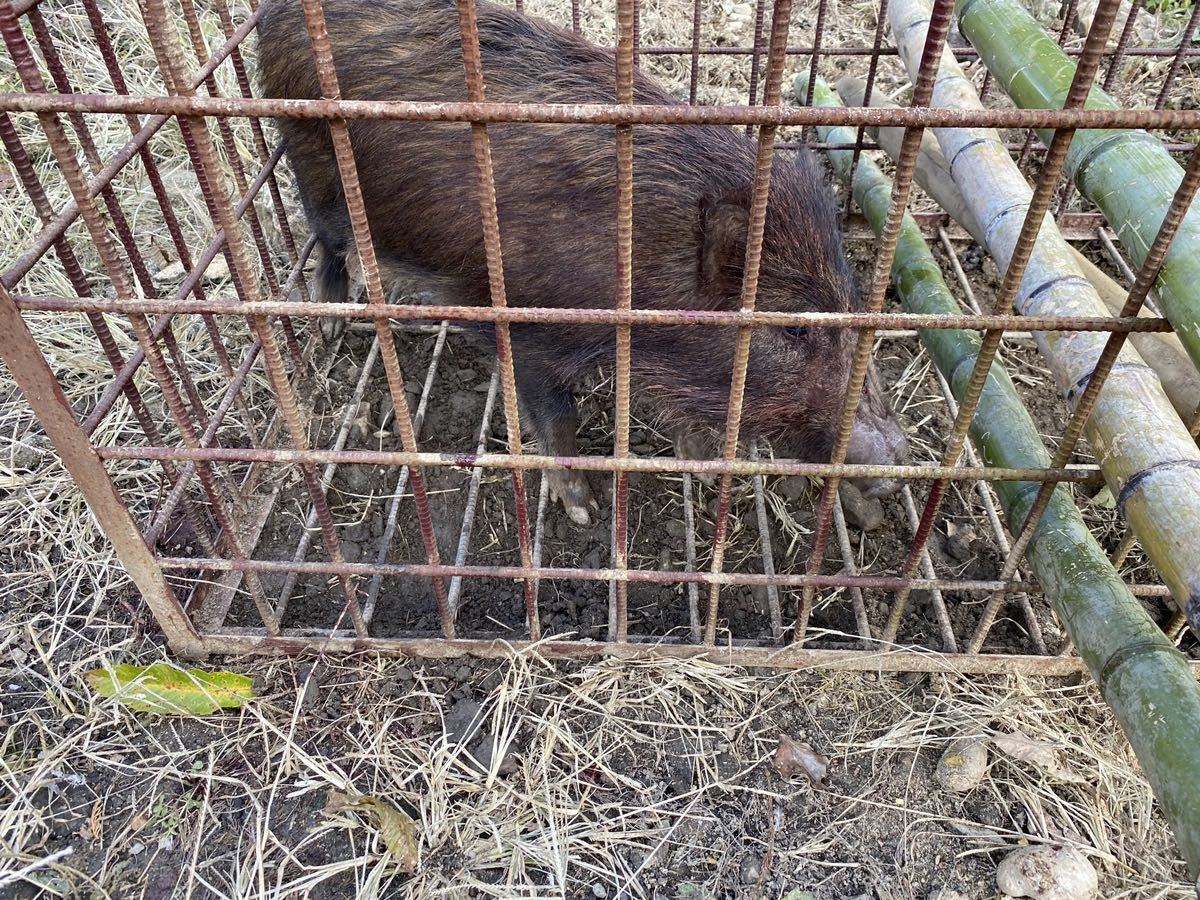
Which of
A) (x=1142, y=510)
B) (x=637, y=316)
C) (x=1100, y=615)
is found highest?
(x=637, y=316)

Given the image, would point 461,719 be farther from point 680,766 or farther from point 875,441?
point 875,441

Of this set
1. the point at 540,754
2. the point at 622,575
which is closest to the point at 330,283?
the point at 622,575

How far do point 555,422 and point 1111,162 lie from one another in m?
1.78

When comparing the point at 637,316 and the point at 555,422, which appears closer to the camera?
the point at 637,316

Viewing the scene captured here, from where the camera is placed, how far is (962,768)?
2.25 metres

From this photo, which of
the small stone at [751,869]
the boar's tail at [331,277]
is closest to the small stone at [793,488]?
the small stone at [751,869]

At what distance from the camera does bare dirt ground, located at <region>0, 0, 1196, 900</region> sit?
2.11 metres

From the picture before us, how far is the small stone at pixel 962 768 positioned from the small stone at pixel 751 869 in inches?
20.2

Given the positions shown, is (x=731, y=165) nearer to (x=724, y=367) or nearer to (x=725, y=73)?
(x=724, y=367)

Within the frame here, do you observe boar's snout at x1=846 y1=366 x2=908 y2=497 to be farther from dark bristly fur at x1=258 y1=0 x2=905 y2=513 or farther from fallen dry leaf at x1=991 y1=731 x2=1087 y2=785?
fallen dry leaf at x1=991 y1=731 x2=1087 y2=785

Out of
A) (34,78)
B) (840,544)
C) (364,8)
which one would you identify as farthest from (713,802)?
(364,8)

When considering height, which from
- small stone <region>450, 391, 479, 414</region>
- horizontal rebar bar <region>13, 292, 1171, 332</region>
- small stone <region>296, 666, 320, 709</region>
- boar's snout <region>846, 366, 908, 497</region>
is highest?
horizontal rebar bar <region>13, 292, 1171, 332</region>

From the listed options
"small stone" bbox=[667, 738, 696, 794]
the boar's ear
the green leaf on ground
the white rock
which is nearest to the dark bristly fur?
the boar's ear

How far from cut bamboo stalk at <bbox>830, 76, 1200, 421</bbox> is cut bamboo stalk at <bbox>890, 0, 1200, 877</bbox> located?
0.17 meters
